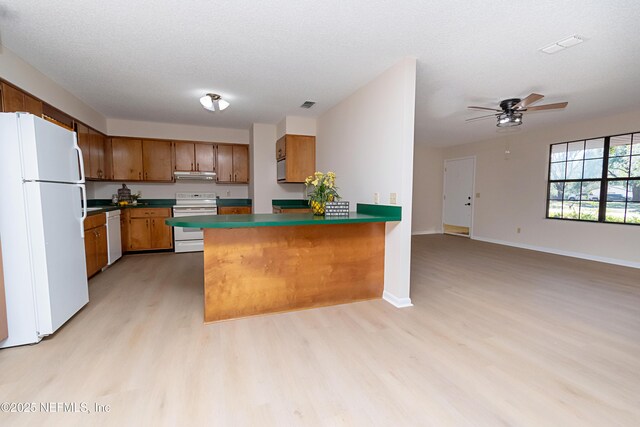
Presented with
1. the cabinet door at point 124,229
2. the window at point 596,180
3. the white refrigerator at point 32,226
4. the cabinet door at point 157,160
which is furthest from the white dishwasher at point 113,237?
the window at point 596,180

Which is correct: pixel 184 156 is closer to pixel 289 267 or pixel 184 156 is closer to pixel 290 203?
pixel 290 203

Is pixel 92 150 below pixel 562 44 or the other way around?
below

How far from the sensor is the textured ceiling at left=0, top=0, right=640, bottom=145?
2.02 meters

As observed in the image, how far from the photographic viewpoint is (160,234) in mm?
5125

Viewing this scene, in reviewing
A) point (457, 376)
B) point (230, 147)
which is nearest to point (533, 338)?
point (457, 376)

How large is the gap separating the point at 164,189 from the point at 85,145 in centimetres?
164

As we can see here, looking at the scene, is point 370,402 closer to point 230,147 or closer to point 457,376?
point 457,376

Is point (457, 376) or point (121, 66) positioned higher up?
point (121, 66)

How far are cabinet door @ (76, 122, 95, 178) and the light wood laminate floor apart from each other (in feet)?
6.70

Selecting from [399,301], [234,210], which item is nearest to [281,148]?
[234,210]

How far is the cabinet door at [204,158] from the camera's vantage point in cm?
554

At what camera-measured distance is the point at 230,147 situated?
5754 mm

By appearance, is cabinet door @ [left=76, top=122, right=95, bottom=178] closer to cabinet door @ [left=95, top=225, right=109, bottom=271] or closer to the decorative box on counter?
cabinet door @ [left=95, top=225, right=109, bottom=271]

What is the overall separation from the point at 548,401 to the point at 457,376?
45cm
